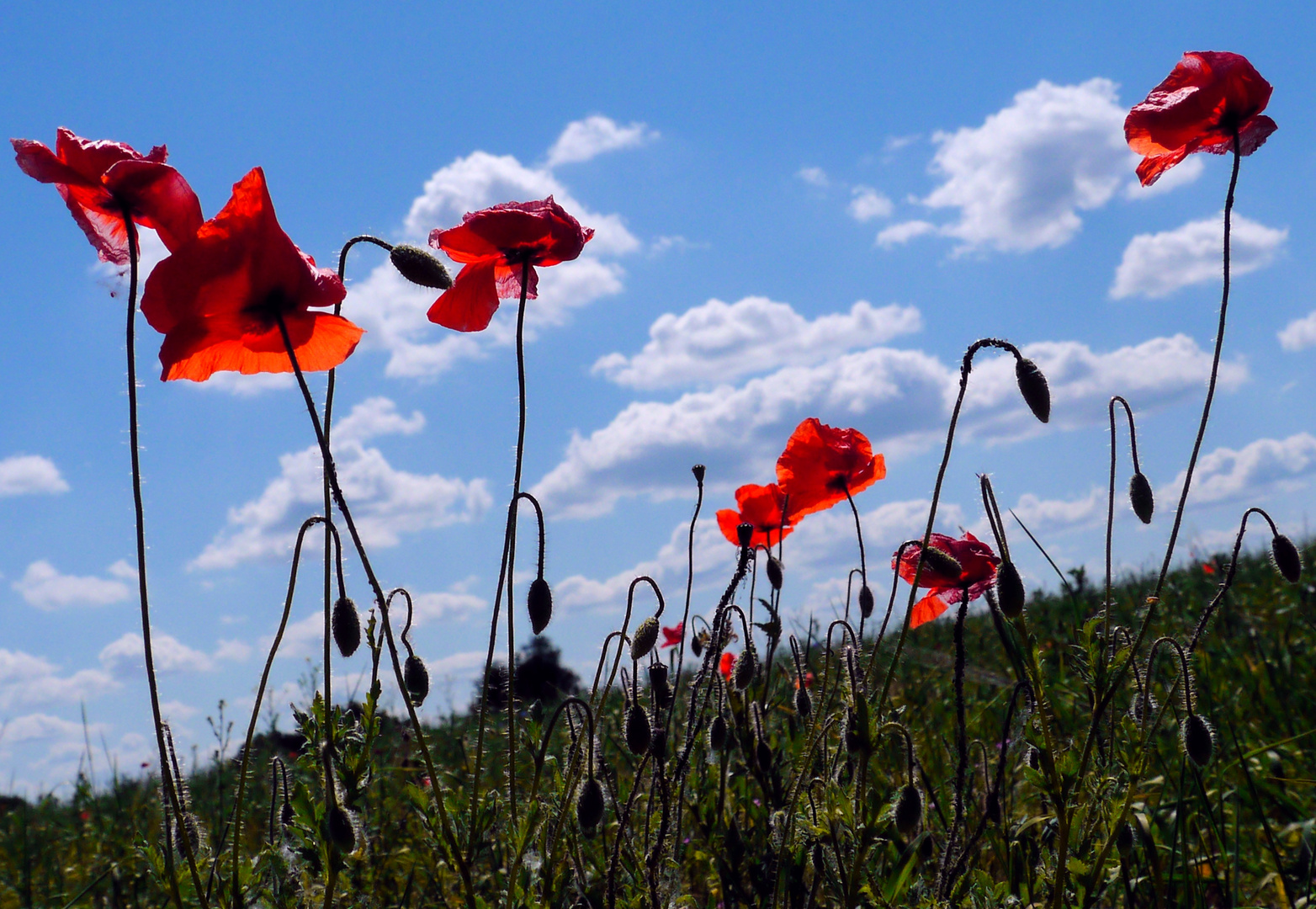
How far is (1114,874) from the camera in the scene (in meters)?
2.34

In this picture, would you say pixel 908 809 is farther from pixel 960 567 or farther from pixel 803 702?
pixel 803 702

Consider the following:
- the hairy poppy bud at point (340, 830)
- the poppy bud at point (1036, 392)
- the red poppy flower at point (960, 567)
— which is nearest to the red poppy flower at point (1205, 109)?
the poppy bud at point (1036, 392)

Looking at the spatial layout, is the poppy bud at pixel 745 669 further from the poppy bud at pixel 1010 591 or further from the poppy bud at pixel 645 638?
the poppy bud at pixel 1010 591

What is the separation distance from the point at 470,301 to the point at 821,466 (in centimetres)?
140

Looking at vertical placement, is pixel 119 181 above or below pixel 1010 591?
above

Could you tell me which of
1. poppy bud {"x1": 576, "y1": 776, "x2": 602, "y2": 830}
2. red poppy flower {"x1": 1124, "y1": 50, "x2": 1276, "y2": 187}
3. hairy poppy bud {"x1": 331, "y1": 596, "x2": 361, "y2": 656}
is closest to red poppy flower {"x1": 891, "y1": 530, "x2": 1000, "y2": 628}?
poppy bud {"x1": 576, "y1": 776, "x2": 602, "y2": 830}

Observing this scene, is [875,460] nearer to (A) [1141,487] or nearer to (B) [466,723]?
(A) [1141,487]

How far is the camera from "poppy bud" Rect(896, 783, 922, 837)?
6.31 ft

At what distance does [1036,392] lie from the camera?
2.13 meters

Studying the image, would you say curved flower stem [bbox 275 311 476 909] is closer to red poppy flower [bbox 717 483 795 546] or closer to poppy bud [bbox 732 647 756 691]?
poppy bud [bbox 732 647 756 691]

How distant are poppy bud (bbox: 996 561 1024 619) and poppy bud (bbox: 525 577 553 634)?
0.97m

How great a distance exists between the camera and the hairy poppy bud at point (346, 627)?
2.06 m

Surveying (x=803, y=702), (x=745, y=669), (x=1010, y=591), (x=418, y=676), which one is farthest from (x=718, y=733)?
(x=1010, y=591)

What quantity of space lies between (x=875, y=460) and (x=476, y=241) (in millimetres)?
1769
